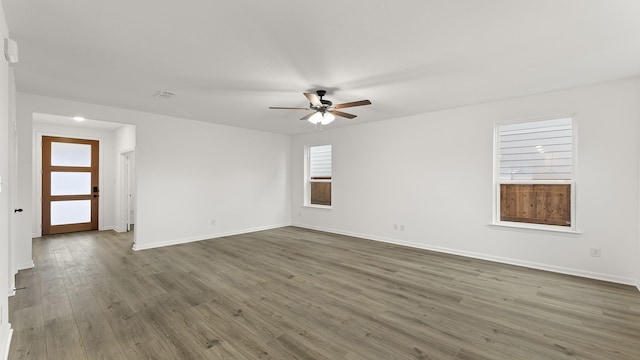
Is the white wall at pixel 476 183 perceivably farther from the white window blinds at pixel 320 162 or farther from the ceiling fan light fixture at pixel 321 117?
the ceiling fan light fixture at pixel 321 117

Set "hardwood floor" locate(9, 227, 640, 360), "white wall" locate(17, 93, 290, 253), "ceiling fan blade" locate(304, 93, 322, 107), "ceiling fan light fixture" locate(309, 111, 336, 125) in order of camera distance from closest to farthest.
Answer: "hardwood floor" locate(9, 227, 640, 360)
"ceiling fan blade" locate(304, 93, 322, 107)
"ceiling fan light fixture" locate(309, 111, 336, 125)
"white wall" locate(17, 93, 290, 253)

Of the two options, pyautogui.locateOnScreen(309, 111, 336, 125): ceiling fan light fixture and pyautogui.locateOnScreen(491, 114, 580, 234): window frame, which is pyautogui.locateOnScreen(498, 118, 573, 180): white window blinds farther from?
pyautogui.locateOnScreen(309, 111, 336, 125): ceiling fan light fixture

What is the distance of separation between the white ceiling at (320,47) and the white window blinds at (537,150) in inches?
23.5

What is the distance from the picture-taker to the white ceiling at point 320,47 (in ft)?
6.71

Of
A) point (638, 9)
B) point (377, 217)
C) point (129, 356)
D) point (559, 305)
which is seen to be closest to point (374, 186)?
point (377, 217)

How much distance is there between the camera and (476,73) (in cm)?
325

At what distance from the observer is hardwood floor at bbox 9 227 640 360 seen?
216cm

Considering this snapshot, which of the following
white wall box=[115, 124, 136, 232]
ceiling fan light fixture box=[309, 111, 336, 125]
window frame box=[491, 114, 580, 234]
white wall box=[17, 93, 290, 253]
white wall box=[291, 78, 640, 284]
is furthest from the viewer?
white wall box=[115, 124, 136, 232]

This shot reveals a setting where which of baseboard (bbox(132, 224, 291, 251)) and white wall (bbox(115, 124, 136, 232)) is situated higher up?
white wall (bbox(115, 124, 136, 232))

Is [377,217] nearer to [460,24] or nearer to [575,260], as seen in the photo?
[575,260]

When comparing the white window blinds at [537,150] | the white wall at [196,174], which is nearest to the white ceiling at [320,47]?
the white window blinds at [537,150]

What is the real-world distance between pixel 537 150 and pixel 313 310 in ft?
13.1

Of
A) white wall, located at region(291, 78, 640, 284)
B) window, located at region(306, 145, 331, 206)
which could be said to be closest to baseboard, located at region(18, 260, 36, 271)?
white wall, located at region(291, 78, 640, 284)

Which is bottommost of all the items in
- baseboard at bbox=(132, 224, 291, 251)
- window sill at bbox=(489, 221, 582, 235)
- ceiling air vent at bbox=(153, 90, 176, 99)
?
baseboard at bbox=(132, 224, 291, 251)
